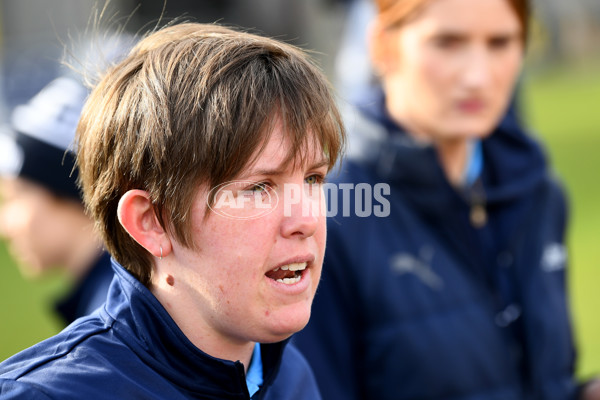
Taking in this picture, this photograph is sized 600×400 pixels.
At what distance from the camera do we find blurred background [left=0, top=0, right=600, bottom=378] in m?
6.12

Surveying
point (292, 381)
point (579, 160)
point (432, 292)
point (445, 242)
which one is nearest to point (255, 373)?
point (292, 381)

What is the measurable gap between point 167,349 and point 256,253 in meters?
0.27

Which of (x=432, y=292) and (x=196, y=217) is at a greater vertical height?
(x=196, y=217)

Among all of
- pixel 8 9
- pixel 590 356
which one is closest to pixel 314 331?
pixel 590 356

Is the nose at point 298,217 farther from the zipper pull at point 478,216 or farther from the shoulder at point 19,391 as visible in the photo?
the zipper pull at point 478,216

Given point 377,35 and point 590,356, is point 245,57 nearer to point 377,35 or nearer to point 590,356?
point 377,35

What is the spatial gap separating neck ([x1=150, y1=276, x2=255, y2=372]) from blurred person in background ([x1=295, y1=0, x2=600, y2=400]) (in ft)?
3.02

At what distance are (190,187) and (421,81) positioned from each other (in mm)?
1512

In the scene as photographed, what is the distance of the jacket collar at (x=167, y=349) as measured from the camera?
163 cm

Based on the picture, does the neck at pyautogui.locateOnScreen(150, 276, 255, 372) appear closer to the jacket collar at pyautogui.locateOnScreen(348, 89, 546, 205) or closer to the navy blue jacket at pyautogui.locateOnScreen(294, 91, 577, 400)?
the navy blue jacket at pyautogui.locateOnScreen(294, 91, 577, 400)

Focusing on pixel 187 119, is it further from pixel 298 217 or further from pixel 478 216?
pixel 478 216

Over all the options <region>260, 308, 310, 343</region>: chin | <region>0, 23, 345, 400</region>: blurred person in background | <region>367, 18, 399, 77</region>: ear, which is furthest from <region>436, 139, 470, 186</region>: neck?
<region>260, 308, 310, 343</region>: chin

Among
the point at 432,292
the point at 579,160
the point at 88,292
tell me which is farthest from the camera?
the point at 579,160

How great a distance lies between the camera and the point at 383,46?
3023 millimetres
